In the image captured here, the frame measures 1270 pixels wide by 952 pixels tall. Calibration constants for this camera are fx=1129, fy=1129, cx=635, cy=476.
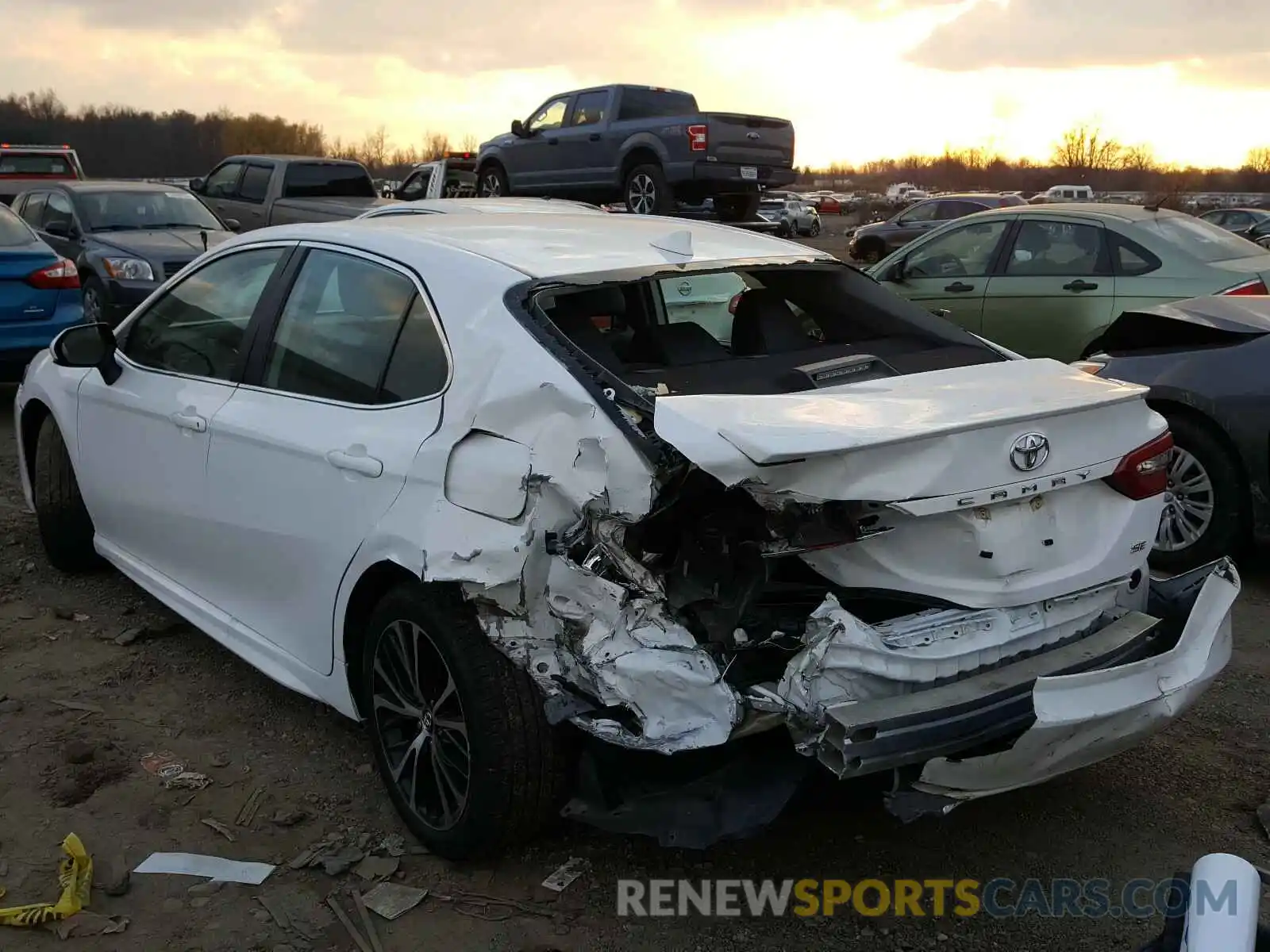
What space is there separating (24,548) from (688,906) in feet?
13.9

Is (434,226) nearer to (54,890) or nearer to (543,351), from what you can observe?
(543,351)

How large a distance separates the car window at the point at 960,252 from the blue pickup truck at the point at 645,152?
434 centimetres

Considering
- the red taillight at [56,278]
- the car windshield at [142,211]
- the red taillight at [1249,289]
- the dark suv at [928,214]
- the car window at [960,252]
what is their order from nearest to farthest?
the red taillight at [1249,289]
the car window at [960,252]
the red taillight at [56,278]
the car windshield at [142,211]
the dark suv at [928,214]

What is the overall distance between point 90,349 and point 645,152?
10.1m

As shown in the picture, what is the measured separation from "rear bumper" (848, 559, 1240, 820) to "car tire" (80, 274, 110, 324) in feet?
32.1

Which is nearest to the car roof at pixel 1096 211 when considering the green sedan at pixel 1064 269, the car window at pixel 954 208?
the green sedan at pixel 1064 269

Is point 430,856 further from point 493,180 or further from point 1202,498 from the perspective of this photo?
point 493,180

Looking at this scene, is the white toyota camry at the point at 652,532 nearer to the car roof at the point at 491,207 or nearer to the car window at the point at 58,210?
the car roof at the point at 491,207

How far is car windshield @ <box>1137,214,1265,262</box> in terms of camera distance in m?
7.62

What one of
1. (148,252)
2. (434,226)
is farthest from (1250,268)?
(148,252)

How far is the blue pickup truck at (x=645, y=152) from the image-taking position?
12984 mm

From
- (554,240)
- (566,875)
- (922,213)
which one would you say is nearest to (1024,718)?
(566,875)

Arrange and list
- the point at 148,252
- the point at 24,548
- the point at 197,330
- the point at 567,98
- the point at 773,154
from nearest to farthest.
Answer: the point at 197,330, the point at 24,548, the point at 148,252, the point at 773,154, the point at 567,98

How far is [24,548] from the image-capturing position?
18.5ft
